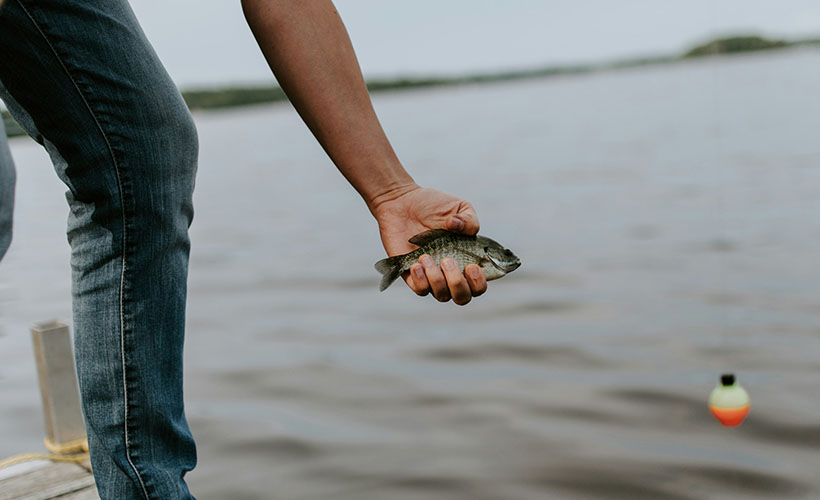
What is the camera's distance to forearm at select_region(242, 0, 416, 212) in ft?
6.72

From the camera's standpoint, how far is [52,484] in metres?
3.18

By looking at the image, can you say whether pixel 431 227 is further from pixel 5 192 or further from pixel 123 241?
pixel 5 192

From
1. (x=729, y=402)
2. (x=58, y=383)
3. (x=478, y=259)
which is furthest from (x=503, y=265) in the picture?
(x=729, y=402)

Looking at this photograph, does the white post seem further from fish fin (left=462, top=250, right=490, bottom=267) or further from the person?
fish fin (left=462, top=250, right=490, bottom=267)

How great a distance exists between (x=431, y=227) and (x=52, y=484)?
6.21ft

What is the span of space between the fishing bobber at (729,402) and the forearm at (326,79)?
308cm

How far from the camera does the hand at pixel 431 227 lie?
2104 millimetres

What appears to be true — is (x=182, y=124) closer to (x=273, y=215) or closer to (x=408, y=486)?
(x=408, y=486)

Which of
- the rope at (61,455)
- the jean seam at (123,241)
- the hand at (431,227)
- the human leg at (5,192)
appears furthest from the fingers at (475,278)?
the rope at (61,455)

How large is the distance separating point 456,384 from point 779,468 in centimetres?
232

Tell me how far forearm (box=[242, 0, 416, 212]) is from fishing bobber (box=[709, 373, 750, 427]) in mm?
3079

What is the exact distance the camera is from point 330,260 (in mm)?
11227

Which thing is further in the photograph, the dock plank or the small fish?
the dock plank

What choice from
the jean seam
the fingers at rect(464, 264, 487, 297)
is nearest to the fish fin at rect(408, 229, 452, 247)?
the fingers at rect(464, 264, 487, 297)
